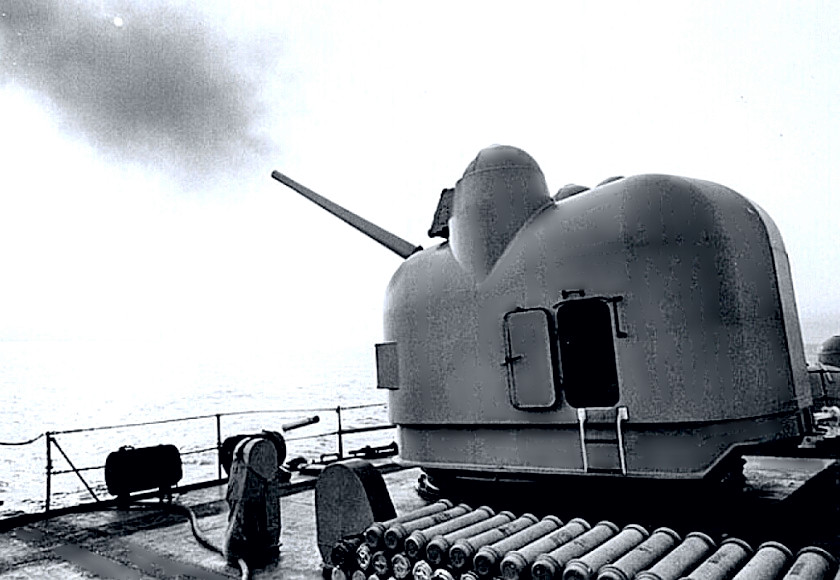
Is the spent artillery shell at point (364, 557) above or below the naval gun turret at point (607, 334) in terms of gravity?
below

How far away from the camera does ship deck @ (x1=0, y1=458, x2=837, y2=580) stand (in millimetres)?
5738

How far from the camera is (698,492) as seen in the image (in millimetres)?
5316

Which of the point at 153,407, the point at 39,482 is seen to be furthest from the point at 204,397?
the point at 39,482

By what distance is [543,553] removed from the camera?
391cm

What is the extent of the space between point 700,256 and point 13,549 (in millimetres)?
7589

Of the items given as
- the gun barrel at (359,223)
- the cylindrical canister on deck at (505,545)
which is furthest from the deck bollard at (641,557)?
the gun barrel at (359,223)

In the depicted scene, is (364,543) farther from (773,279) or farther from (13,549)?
(13,549)

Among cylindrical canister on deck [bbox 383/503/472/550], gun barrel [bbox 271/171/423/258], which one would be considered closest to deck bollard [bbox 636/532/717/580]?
cylindrical canister on deck [bbox 383/503/472/550]

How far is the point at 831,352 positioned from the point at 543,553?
1403 cm

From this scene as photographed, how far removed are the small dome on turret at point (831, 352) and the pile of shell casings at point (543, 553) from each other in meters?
12.8

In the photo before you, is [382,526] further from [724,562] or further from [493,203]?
[493,203]

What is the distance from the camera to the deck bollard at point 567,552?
3.69m

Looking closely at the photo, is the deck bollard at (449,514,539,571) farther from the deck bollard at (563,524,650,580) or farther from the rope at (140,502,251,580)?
the rope at (140,502,251,580)

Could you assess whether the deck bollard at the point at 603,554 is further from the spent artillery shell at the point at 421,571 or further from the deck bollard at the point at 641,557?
the spent artillery shell at the point at 421,571
